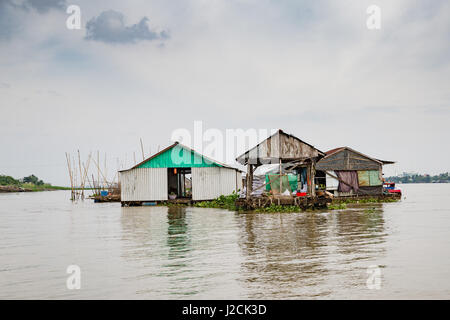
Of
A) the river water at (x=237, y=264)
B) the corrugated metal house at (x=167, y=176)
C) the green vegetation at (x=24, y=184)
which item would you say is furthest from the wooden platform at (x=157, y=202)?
the green vegetation at (x=24, y=184)

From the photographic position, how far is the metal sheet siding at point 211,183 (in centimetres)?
2808

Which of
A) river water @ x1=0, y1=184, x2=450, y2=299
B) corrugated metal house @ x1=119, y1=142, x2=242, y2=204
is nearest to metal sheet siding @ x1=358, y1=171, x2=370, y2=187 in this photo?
corrugated metal house @ x1=119, y1=142, x2=242, y2=204

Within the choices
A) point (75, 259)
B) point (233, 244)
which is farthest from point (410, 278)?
A: point (75, 259)

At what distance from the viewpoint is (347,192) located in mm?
30359

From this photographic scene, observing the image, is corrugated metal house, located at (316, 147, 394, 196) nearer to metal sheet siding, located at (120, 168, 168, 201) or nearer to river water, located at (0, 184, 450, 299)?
metal sheet siding, located at (120, 168, 168, 201)

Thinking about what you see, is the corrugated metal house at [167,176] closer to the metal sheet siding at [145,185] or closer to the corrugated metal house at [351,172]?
the metal sheet siding at [145,185]

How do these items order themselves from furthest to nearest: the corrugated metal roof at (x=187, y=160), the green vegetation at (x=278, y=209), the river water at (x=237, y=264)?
the corrugated metal roof at (x=187, y=160)
the green vegetation at (x=278, y=209)
the river water at (x=237, y=264)

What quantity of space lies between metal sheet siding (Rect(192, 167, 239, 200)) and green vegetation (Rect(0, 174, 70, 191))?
74.8 m

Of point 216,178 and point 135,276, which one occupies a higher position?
point 216,178

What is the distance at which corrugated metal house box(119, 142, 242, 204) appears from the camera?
28047mm

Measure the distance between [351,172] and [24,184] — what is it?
92.5m

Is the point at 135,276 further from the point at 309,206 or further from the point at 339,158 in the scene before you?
the point at 339,158
